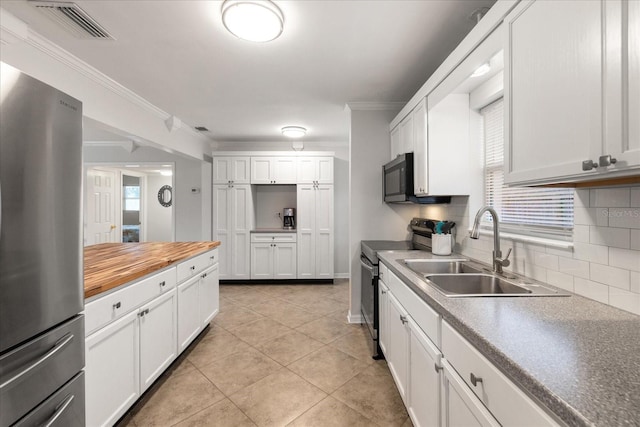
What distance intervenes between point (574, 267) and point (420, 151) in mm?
1301

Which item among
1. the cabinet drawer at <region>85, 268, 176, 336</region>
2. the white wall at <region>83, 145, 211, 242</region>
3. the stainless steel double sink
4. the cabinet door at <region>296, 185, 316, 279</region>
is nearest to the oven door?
the stainless steel double sink

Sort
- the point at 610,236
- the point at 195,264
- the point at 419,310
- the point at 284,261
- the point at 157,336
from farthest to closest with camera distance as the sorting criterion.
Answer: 1. the point at 284,261
2. the point at 195,264
3. the point at 157,336
4. the point at 419,310
5. the point at 610,236

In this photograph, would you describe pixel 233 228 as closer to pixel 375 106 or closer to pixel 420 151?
pixel 375 106

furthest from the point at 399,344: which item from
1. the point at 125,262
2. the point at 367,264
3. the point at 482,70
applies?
the point at 125,262

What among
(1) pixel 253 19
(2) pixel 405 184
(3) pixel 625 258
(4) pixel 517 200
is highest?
(1) pixel 253 19

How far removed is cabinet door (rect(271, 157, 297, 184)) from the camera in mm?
4707

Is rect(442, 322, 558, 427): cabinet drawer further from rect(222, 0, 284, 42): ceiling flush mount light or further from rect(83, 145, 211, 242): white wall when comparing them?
rect(83, 145, 211, 242): white wall

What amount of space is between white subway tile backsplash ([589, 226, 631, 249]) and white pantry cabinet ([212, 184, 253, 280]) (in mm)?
4244

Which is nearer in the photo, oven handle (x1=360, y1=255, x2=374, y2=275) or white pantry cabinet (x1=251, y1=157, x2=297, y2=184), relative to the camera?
oven handle (x1=360, y1=255, x2=374, y2=275)

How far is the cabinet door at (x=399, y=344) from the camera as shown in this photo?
1604 millimetres

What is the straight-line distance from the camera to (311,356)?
2.42 meters

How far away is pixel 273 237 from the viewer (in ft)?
15.4

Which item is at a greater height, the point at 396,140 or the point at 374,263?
the point at 396,140

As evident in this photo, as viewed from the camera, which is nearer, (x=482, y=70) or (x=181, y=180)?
(x=482, y=70)
